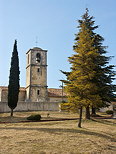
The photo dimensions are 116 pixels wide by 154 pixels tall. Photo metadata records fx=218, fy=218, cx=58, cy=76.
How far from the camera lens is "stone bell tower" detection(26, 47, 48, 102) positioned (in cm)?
4672

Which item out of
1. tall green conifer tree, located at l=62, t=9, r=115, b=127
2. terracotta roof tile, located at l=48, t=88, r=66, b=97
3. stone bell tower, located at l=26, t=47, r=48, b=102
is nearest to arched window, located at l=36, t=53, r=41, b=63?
stone bell tower, located at l=26, t=47, r=48, b=102

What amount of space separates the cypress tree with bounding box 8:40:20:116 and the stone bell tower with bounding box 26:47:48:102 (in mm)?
15966

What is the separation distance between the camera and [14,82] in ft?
99.0

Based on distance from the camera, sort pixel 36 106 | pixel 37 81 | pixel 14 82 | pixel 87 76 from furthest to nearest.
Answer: pixel 37 81
pixel 36 106
pixel 14 82
pixel 87 76

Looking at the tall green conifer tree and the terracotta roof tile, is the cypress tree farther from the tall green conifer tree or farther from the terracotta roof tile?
the terracotta roof tile

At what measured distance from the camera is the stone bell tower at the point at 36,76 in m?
46.7

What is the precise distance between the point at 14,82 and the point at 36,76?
17819mm

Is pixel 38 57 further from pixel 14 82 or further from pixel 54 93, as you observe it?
pixel 14 82

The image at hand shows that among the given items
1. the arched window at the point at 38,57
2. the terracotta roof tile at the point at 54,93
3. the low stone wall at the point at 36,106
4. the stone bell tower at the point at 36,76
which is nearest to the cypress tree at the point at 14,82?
the low stone wall at the point at 36,106

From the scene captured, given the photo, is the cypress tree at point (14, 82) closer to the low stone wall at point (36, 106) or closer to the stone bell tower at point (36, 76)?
the low stone wall at point (36, 106)

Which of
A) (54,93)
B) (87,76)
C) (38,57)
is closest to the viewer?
(87,76)

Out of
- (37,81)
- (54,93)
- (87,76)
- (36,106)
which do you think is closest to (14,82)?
(36,106)

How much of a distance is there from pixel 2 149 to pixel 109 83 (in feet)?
63.2

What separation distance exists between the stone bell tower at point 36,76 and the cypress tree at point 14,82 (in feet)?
52.4
